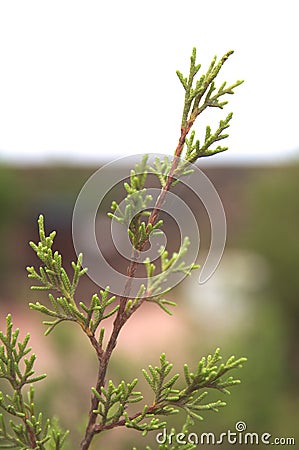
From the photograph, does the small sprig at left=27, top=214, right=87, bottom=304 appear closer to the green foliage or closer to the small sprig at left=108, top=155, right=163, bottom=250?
the green foliage

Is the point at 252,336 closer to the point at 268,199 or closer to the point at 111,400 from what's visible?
the point at 268,199

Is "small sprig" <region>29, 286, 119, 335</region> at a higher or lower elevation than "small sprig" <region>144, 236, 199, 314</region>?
lower

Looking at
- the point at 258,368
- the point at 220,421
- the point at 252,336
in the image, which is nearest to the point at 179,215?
the point at 220,421

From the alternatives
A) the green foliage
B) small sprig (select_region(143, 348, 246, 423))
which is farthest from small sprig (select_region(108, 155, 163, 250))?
small sprig (select_region(143, 348, 246, 423))

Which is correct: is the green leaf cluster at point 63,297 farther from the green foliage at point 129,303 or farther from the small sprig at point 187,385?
the small sprig at point 187,385

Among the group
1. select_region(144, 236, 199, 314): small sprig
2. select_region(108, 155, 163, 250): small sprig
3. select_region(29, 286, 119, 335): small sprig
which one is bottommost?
select_region(29, 286, 119, 335): small sprig

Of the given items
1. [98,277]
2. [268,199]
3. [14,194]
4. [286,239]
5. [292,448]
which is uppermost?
[14,194]

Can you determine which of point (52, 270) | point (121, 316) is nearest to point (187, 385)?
point (121, 316)

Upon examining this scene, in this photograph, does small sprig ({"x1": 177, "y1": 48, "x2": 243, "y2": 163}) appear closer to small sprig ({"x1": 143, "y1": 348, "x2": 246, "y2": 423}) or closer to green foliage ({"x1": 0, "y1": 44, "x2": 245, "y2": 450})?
green foliage ({"x1": 0, "y1": 44, "x2": 245, "y2": 450})

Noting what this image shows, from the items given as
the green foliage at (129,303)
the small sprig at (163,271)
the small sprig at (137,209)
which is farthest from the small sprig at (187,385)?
the small sprig at (137,209)

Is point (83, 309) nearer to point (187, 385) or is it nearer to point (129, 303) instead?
point (129, 303)

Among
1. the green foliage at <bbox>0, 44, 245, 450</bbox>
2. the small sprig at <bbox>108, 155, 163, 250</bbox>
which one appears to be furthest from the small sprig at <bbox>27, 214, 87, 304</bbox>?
the small sprig at <bbox>108, 155, 163, 250</bbox>
